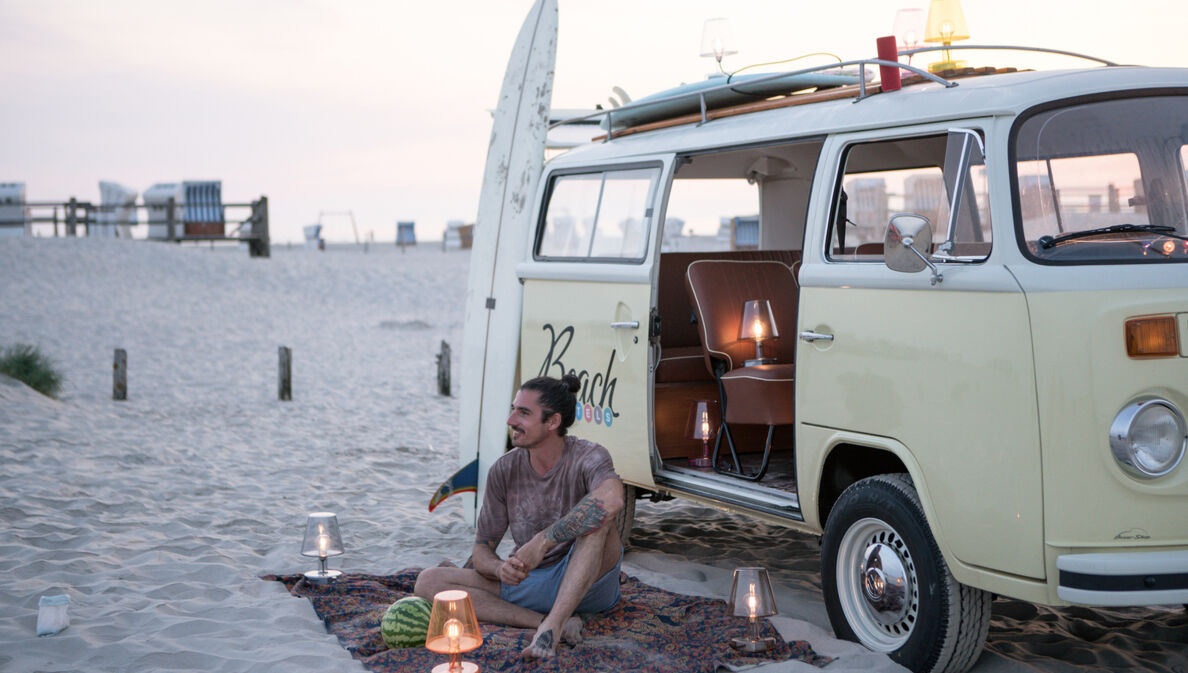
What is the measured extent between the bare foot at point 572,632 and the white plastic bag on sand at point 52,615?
229cm

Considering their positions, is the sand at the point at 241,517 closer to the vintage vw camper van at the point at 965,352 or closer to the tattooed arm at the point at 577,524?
the vintage vw camper van at the point at 965,352

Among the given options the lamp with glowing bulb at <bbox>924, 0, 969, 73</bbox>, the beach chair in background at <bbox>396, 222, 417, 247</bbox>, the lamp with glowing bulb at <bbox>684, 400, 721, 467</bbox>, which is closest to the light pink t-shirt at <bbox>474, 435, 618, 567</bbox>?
the lamp with glowing bulb at <bbox>684, 400, 721, 467</bbox>

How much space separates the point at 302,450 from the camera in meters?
10.7

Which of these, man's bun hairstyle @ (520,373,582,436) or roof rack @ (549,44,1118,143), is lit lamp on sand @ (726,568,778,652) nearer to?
man's bun hairstyle @ (520,373,582,436)

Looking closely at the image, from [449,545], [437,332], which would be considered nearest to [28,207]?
[437,332]

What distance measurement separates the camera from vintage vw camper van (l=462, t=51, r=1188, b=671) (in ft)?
12.9

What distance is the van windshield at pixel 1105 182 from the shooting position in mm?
4156

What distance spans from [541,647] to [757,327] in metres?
2.28

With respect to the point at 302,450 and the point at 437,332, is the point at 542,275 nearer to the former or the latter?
the point at 302,450

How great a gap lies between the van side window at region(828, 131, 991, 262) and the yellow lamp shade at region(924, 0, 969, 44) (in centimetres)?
61

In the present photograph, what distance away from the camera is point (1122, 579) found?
152 inches

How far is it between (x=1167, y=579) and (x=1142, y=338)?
2.70 feet

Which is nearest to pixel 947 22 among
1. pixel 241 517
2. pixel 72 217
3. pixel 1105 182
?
pixel 1105 182

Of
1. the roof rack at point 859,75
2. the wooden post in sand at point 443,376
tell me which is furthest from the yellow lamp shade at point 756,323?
the wooden post in sand at point 443,376
